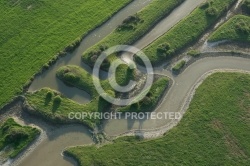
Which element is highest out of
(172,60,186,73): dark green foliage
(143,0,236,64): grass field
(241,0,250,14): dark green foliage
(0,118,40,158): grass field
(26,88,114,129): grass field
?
(241,0,250,14): dark green foliage

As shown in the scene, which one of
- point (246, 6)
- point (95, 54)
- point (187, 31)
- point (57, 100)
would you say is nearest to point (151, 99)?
point (95, 54)

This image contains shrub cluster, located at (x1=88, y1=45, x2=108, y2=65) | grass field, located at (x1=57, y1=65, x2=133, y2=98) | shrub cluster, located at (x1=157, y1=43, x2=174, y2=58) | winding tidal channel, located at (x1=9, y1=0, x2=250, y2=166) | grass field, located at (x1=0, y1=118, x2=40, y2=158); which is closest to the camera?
grass field, located at (x1=0, y1=118, x2=40, y2=158)

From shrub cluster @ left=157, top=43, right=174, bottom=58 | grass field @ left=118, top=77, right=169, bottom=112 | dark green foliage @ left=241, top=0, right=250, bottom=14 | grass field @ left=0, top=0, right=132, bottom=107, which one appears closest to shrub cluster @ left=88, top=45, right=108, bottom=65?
grass field @ left=0, top=0, right=132, bottom=107

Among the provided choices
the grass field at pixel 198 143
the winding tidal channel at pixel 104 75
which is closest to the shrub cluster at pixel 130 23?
the winding tidal channel at pixel 104 75

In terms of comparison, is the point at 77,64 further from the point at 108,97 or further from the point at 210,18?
the point at 210,18

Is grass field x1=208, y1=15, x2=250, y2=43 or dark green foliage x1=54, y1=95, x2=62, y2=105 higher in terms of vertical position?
grass field x1=208, y1=15, x2=250, y2=43

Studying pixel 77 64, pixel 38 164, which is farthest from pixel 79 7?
pixel 38 164

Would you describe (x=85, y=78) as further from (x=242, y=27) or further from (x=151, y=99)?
(x=242, y=27)

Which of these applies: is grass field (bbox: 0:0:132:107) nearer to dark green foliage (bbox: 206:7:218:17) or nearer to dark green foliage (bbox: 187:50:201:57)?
dark green foliage (bbox: 206:7:218:17)
